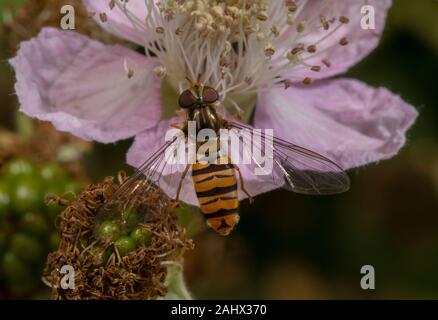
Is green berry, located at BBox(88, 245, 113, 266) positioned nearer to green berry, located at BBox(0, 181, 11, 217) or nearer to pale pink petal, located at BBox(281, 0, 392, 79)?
green berry, located at BBox(0, 181, 11, 217)

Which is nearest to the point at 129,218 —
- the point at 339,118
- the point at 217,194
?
the point at 217,194

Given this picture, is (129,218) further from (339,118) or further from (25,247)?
(339,118)

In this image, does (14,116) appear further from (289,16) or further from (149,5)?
(289,16)

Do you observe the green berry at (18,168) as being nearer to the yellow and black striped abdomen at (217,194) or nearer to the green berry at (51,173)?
the green berry at (51,173)

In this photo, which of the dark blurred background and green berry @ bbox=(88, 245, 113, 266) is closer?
green berry @ bbox=(88, 245, 113, 266)

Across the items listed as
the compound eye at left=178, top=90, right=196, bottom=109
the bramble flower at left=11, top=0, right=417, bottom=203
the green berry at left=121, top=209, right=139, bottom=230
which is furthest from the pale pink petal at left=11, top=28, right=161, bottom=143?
the green berry at left=121, top=209, right=139, bottom=230

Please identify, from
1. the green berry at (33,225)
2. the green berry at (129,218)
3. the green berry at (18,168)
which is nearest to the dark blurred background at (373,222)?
the green berry at (18,168)
